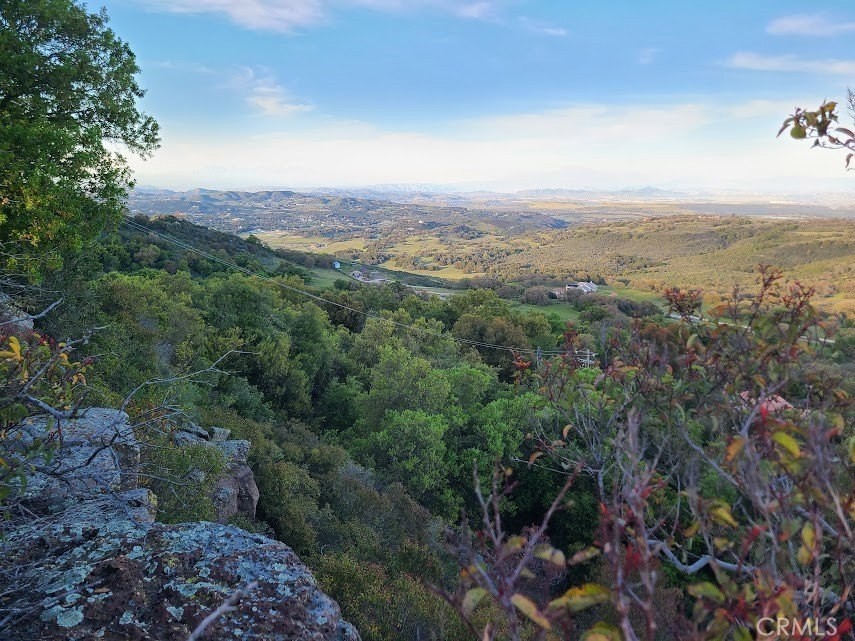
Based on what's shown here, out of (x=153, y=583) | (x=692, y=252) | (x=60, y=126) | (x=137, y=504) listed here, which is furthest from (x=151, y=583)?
(x=692, y=252)

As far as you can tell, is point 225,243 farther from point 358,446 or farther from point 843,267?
point 843,267

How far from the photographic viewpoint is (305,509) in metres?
9.36

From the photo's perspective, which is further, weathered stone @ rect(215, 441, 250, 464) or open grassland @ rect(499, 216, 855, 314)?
open grassland @ rect(499, 216, 855, 314)

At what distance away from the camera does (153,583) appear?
9.91ft

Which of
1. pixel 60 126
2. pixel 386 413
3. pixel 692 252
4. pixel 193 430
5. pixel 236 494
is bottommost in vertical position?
pixel 386 413

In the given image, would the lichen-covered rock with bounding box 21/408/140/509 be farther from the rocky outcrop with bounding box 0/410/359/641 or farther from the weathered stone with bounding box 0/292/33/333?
the weathered stone with bounding box 0/292/33/333

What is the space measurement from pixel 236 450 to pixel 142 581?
6674 millimetres

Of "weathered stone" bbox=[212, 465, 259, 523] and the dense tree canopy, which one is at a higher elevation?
the dense tree canopy

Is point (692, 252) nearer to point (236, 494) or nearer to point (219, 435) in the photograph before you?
point (219, 435)

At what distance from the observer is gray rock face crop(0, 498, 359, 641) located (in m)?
2.73

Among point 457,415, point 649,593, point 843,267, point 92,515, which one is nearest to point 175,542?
point 92,515

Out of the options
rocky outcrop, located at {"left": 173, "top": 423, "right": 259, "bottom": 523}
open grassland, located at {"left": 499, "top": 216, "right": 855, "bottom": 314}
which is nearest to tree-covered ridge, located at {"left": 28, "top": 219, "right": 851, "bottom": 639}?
rocky outcrop, located at {"left": 173, "top": 423, "right": 259, "bottom": 523}

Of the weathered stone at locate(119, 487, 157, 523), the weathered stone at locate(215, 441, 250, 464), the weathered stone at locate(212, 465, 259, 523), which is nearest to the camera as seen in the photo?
the weathered stone at locate(119, 487, 157, 523)

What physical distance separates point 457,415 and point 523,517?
12.8 ft
